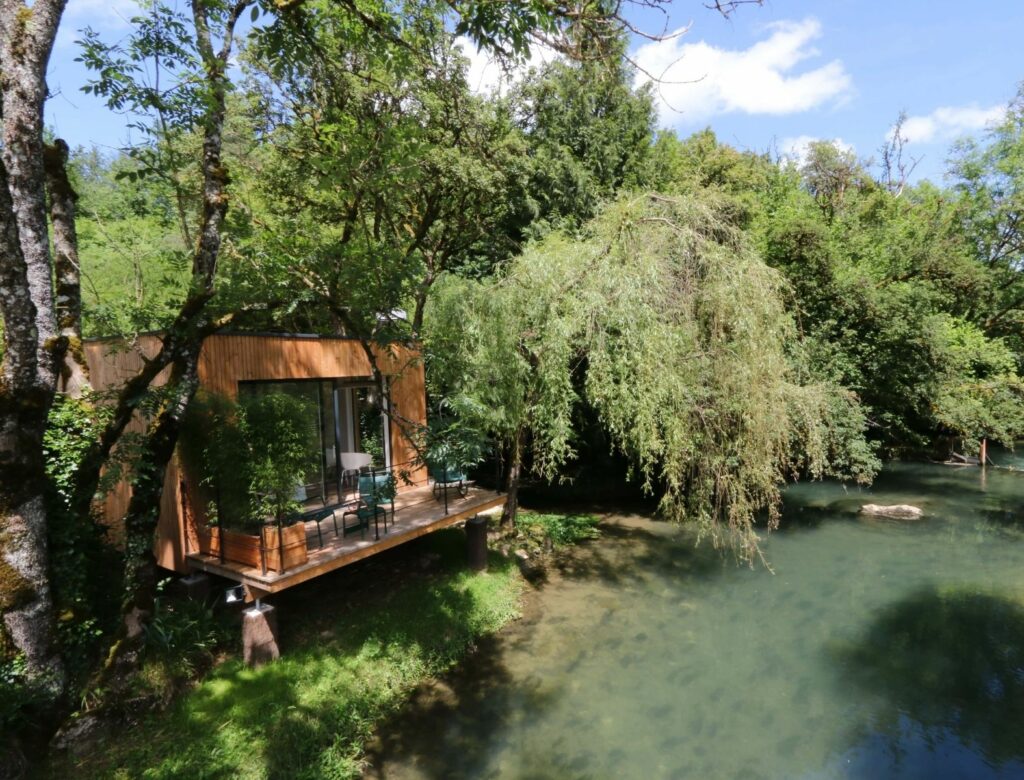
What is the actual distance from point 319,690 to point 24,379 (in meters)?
4.46

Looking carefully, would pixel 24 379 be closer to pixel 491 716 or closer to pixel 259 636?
pixel 259 636

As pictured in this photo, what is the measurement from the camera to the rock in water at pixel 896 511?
1465 centimetres

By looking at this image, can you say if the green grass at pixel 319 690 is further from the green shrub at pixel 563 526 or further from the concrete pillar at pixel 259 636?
the green shrub at pixel 563 526

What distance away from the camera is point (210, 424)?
7.20 m

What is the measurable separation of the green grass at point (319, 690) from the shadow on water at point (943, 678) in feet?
16.8

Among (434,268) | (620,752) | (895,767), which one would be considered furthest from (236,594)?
(434,268)

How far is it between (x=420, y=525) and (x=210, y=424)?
3211 millimetres

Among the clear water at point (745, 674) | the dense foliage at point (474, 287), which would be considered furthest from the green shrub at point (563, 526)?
the dense foliage at point (474, 287)

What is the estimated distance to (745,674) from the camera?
7.74 m

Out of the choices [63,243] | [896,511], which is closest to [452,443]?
[63,243]

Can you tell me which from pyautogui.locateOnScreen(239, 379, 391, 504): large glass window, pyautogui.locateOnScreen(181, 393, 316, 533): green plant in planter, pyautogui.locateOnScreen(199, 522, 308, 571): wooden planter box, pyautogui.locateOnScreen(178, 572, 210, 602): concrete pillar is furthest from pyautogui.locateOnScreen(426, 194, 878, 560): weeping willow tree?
pyautogui.locateOnScreen(178, 572, 210, 602): concrete pillar

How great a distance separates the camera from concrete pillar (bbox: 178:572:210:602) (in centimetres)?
725

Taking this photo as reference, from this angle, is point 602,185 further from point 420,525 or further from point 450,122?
point 420,525

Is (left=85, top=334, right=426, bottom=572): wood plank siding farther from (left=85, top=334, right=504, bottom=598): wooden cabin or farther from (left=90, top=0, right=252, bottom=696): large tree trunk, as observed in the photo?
(left=90, top=0, right=252, bottom=696): large tree trunk
